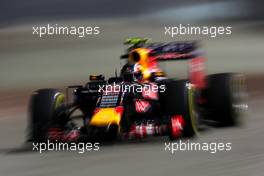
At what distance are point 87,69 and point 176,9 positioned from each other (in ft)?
20.0

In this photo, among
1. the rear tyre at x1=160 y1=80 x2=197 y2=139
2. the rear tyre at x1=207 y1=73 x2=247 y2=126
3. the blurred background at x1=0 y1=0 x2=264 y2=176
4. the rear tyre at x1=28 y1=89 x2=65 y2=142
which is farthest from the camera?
the rear tyre at x1=207 y1=73 x2=247 y2=126

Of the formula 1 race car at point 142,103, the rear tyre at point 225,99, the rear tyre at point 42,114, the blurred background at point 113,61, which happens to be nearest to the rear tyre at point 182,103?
the formula 1 race car at point 142,103

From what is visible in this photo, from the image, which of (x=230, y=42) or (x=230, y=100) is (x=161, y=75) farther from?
(x=230, y=42)

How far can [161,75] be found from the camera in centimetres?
903

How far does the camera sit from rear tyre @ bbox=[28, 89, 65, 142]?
8.21 metres

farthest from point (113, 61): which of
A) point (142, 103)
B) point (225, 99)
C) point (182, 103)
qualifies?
point (182, 103)

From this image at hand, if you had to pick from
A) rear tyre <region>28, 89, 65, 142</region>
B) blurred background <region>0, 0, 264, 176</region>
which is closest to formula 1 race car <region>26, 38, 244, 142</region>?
rear tyre <region>28, 89, 65, 142</region>

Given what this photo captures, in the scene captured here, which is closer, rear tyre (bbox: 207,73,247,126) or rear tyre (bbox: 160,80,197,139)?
rear tyre (bbox: 160,80,197,139)

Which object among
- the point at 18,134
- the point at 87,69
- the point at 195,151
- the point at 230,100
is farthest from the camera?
the point at 87,69

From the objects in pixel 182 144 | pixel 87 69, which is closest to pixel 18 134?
pixel 182 144

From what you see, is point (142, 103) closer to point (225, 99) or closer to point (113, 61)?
point (225, 99)

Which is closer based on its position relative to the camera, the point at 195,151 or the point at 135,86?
the point at 195,151

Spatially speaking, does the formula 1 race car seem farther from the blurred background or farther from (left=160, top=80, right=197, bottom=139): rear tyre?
the blurred background

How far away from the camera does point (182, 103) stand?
7.89m
